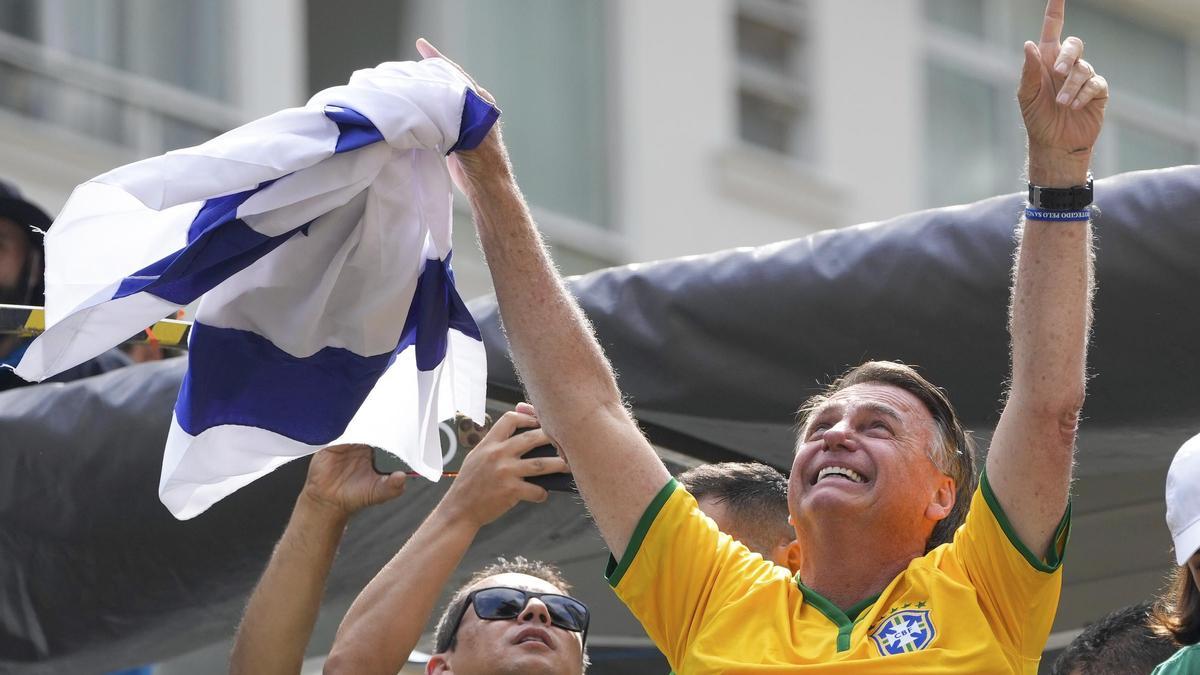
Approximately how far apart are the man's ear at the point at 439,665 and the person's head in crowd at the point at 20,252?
56.2 inches

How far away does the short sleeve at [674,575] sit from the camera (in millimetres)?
3574

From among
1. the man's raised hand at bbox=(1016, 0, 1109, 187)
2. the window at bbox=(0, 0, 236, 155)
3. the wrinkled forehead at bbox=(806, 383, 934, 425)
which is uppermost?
the man's raised hand at bbox=(1016, 0, 1109, 187)

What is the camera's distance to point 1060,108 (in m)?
3.31

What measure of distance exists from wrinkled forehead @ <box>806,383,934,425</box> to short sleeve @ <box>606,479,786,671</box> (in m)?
0.33

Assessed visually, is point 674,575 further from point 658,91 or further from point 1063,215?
point 658,91

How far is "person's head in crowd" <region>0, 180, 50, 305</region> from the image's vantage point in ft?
17.2

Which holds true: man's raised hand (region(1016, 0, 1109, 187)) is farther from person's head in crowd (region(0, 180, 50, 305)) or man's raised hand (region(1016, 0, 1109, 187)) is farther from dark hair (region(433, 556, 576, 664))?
person's head in crowd (region(0, 180, 50, 305))

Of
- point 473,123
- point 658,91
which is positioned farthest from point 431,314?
point 658,91

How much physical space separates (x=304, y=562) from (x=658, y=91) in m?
10.6

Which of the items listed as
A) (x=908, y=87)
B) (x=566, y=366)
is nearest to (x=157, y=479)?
(x=566, y=366)

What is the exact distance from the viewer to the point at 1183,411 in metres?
3.97

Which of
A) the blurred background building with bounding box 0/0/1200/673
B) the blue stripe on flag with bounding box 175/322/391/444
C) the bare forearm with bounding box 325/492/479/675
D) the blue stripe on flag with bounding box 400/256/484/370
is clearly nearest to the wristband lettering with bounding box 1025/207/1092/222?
the blue stripe on flag with bounding box 400/256/484/370

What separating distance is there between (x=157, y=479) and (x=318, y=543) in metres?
0.64

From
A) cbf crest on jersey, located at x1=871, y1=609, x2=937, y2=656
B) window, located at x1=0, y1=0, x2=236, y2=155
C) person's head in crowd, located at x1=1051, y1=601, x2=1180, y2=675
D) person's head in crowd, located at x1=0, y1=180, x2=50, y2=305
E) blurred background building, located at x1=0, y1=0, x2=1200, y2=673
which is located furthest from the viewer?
blurred background building, located at x1=0, y1=0, x2=1200, y2=673
